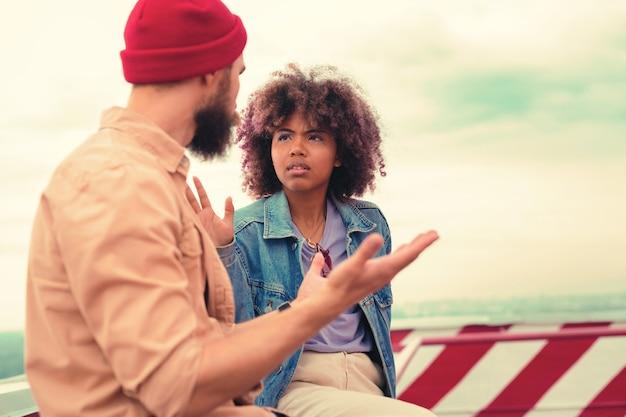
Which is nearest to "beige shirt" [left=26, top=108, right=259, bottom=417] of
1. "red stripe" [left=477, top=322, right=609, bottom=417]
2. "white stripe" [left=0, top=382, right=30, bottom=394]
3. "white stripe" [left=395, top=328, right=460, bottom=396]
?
"white stripe" [left=0, top=382, right=30, bottom=394]

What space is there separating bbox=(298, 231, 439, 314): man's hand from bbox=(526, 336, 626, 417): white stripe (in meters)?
A: 3.03

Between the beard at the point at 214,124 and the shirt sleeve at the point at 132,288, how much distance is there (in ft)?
1.24

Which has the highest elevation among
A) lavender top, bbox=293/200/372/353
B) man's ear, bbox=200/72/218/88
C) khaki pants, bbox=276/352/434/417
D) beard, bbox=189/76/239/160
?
man's ear, bbox=200/72/218/88

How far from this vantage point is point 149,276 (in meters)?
1.61

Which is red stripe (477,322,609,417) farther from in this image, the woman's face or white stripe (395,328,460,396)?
the woman's face

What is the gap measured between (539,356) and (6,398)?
2.63 metres

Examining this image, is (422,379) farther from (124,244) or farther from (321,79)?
(124,244)

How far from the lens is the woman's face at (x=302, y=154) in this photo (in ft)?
10.3

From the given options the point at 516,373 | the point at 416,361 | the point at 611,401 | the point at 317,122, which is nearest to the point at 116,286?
the point at 317,122

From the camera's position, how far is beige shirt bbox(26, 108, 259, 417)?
159cm

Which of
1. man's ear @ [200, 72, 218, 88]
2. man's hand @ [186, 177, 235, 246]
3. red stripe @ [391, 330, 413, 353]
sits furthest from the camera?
red stripe @ [391, 330, 413, 353]

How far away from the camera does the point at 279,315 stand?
5.63 feet

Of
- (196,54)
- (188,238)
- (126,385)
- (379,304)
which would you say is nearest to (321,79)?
(379,304)

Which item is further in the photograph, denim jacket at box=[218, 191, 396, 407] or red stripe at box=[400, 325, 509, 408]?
red stripe at box=[400, 325, 509, 408]
